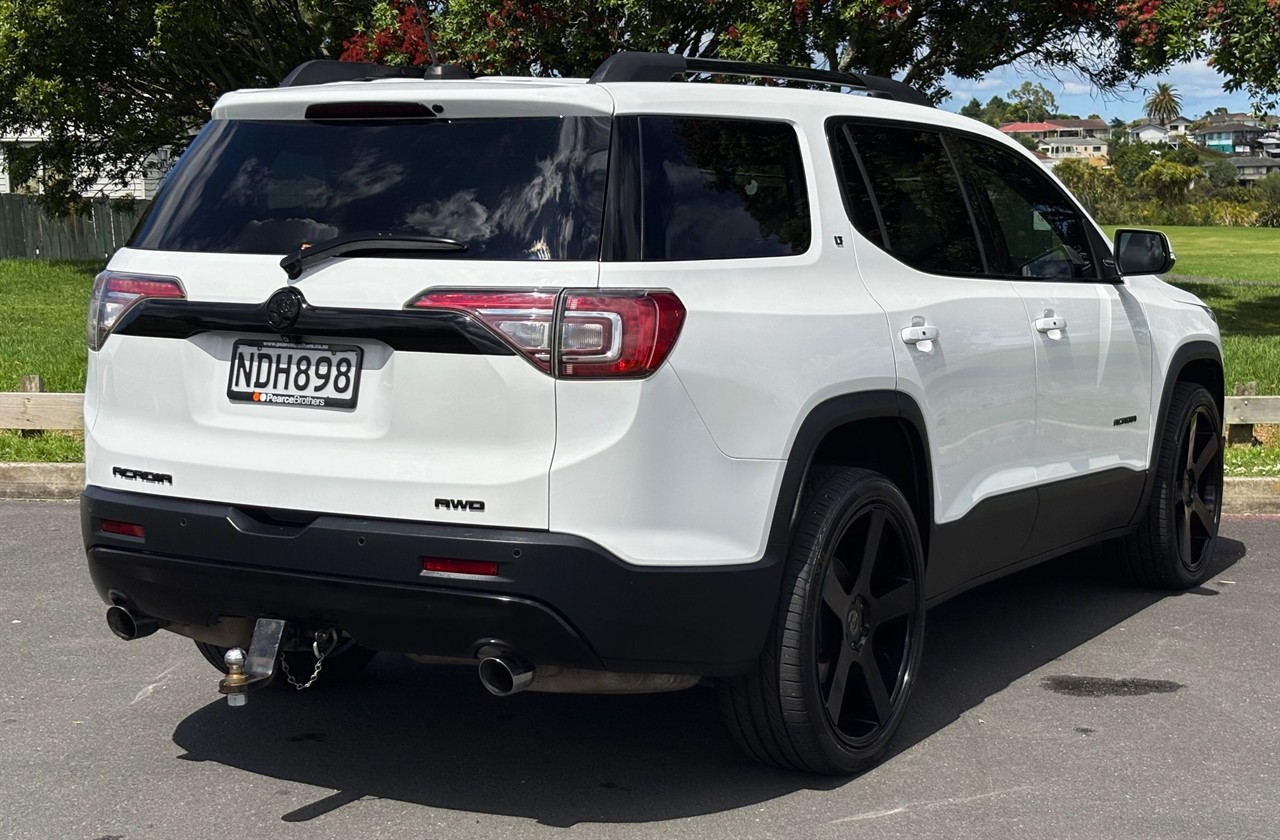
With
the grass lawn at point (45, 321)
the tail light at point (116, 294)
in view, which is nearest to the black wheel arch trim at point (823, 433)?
the tail light at point (116, 294)

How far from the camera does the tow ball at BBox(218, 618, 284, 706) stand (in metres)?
4.17

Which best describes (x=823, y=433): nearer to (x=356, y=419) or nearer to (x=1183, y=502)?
(x=356, y=419)

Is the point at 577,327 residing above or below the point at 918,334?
above

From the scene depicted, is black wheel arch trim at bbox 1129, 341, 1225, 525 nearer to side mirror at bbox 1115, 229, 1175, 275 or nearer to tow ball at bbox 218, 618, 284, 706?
side mirror at bbox 1115, 229, 1175, 275

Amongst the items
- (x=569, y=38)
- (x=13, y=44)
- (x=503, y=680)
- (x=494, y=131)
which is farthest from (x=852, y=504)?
(x=13, y=44)

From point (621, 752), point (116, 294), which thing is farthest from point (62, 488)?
point (621, 752)

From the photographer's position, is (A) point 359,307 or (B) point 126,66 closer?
(A) point 359,307

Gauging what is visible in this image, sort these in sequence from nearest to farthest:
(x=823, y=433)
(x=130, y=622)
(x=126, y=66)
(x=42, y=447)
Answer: (x=823, y=433) → (x=130, y=622) → (x=42, y=447) → (x=126, y=66)

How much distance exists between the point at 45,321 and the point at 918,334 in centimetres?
1750

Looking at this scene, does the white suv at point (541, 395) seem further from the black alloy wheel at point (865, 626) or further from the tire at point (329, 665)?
the tire at point (329, 665)

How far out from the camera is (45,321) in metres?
20.2

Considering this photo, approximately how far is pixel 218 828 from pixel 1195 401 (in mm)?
4460

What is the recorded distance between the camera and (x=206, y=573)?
4148mm

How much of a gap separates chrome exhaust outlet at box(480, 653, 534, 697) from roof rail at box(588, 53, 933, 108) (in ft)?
4.89
